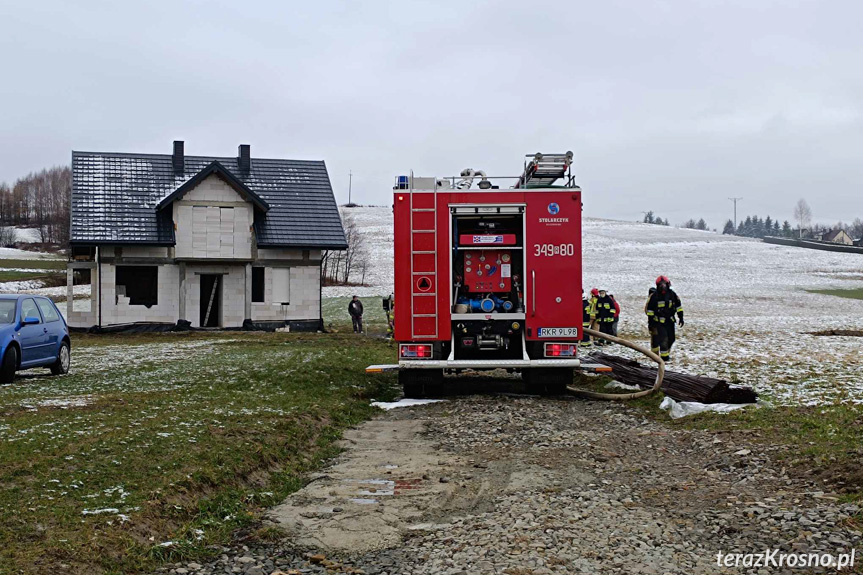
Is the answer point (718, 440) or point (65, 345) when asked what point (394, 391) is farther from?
point (718, 440)

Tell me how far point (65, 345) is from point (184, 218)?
19.4 metres

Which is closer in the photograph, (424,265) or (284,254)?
(424,265)

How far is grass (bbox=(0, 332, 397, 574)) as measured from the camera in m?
5.77

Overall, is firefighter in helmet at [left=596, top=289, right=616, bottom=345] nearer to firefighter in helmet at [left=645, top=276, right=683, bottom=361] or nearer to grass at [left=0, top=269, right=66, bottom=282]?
firefighter in helmet at [left=645, top=276, right=683, bottom=361]

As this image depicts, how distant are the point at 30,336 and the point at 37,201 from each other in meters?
140

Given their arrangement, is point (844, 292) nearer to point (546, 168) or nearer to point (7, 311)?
point (546, 168)

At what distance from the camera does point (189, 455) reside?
8.26m

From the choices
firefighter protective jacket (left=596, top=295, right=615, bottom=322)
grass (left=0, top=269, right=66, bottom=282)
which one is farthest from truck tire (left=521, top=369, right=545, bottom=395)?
grass (left=0, top=269, right=66, bottom=282)

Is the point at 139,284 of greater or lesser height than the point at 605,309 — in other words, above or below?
above

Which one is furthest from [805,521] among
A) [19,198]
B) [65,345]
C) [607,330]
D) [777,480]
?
[19,198]

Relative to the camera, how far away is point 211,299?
3503cm

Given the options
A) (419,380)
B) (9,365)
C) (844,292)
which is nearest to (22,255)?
(844,292)

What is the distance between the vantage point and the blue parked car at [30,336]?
14.0 m

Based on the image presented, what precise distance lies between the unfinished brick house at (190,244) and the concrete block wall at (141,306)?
4cm
